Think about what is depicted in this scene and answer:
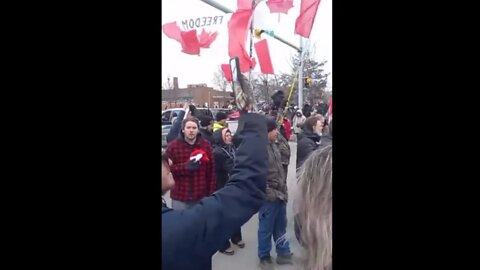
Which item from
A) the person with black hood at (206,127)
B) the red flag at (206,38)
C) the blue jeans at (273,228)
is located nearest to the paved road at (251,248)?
the blue jeans at (273,228)

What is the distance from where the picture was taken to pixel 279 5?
168 centimetres

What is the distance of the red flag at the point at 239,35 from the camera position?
167cm

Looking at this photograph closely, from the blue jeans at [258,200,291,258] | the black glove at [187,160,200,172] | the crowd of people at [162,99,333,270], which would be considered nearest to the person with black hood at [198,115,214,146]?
the crowd of people at [162,99,333,270]

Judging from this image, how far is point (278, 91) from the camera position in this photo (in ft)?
5.68

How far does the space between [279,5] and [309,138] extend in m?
0.55

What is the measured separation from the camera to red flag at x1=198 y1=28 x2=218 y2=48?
1.66m

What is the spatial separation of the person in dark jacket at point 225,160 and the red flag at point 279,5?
0.51m

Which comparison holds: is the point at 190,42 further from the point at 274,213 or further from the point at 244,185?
the point at 274,213

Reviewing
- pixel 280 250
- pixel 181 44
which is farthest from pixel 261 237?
pixel 181 44

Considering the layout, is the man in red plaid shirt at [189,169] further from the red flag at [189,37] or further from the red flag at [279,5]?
the red flag at [279,5]

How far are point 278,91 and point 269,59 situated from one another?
135mm

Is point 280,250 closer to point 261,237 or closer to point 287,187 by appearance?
point 261,237

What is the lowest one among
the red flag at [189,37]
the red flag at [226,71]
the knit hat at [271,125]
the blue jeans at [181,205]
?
the blue jeans at [181,205]
